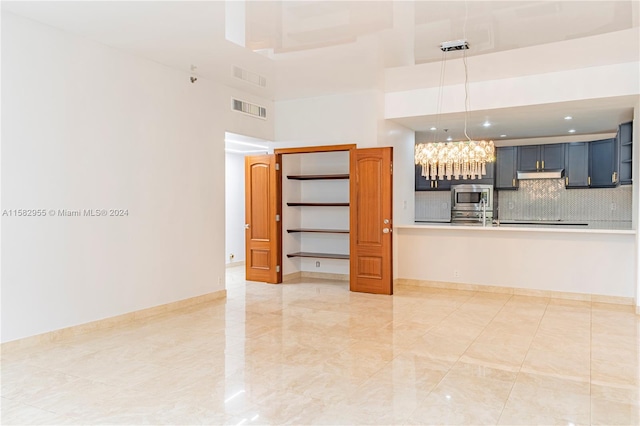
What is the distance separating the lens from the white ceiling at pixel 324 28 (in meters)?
3.61

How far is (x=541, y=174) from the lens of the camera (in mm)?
8750

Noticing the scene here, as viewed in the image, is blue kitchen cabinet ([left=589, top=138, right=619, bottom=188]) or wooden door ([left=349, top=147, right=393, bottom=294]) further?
blue kitchen cabinet ([left=589, top=138, right=619, bottom=188])

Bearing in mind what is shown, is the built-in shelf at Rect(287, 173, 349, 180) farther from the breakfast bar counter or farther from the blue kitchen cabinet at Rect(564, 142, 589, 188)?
the blue kitchen cabinet at Rect(564, 142, 589, 188)

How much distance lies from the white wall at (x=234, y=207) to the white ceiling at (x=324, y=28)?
3501 millimetres

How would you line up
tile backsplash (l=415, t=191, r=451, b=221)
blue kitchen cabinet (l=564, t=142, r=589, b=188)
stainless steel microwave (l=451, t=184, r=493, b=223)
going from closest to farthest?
blue kitchen cabinet (l=564, t=142, r=589, b=188) → stainless steel microwave (l=451, t=184, r=493, b=223) → tile backsplash (l=415, t=191, r=451, b=221)

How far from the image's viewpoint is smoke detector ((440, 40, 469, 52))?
438 centimetres

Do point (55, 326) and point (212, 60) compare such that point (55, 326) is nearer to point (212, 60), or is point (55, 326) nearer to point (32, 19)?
point (32, 19)

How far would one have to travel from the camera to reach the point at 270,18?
3.72 meters

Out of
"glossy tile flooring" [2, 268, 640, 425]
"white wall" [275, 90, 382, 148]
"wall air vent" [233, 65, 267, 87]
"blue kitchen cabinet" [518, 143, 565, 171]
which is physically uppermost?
"wall air vent" [233, 65, 267, 87]

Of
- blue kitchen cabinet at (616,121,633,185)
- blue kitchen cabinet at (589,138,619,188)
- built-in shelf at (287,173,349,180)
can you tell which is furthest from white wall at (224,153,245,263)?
blue kitchen cabinet at (589,138,619,188)

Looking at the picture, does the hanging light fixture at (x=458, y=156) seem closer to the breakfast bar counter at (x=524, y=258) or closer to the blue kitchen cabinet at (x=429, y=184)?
the breakfast bar counter at (x=524, y=258)

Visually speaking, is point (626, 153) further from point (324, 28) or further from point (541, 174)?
point (324, 28)

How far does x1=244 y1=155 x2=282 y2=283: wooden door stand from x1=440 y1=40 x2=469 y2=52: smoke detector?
3488 mm

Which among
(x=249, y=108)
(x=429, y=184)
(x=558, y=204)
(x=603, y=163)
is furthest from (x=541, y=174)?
(x=249, y=108)
